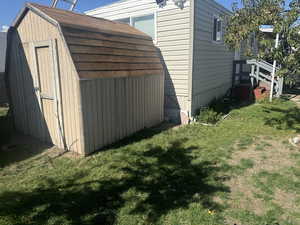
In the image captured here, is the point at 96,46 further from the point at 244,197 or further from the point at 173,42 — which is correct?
the point at 244,197

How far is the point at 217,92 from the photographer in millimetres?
9773

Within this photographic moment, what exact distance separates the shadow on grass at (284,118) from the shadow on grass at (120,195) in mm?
3714

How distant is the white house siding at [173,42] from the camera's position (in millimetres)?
6809

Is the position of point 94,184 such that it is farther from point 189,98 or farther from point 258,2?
point 258,2

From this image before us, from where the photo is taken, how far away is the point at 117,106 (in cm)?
532

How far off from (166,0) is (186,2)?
72cm

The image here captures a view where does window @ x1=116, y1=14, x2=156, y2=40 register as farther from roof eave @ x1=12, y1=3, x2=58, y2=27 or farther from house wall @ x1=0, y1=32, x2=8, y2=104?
house wall @ x1=0, y1=32, x2=8, y2=104

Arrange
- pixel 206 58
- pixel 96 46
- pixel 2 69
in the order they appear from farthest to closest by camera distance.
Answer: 1. pixel 2 69
2. pixel 206 58
3. pixel 96 46

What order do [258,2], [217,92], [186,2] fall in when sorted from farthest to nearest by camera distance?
1. [217,92]
2. [186,2]
3. [258,2]

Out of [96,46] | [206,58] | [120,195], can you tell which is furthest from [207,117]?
[120,195]

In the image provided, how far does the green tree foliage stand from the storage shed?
275 centimetres

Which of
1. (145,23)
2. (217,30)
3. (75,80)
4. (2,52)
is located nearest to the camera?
(75,80)

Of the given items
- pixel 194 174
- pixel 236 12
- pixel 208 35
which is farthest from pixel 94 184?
pixel 208 35

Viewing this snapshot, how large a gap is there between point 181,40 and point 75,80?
400 cm
